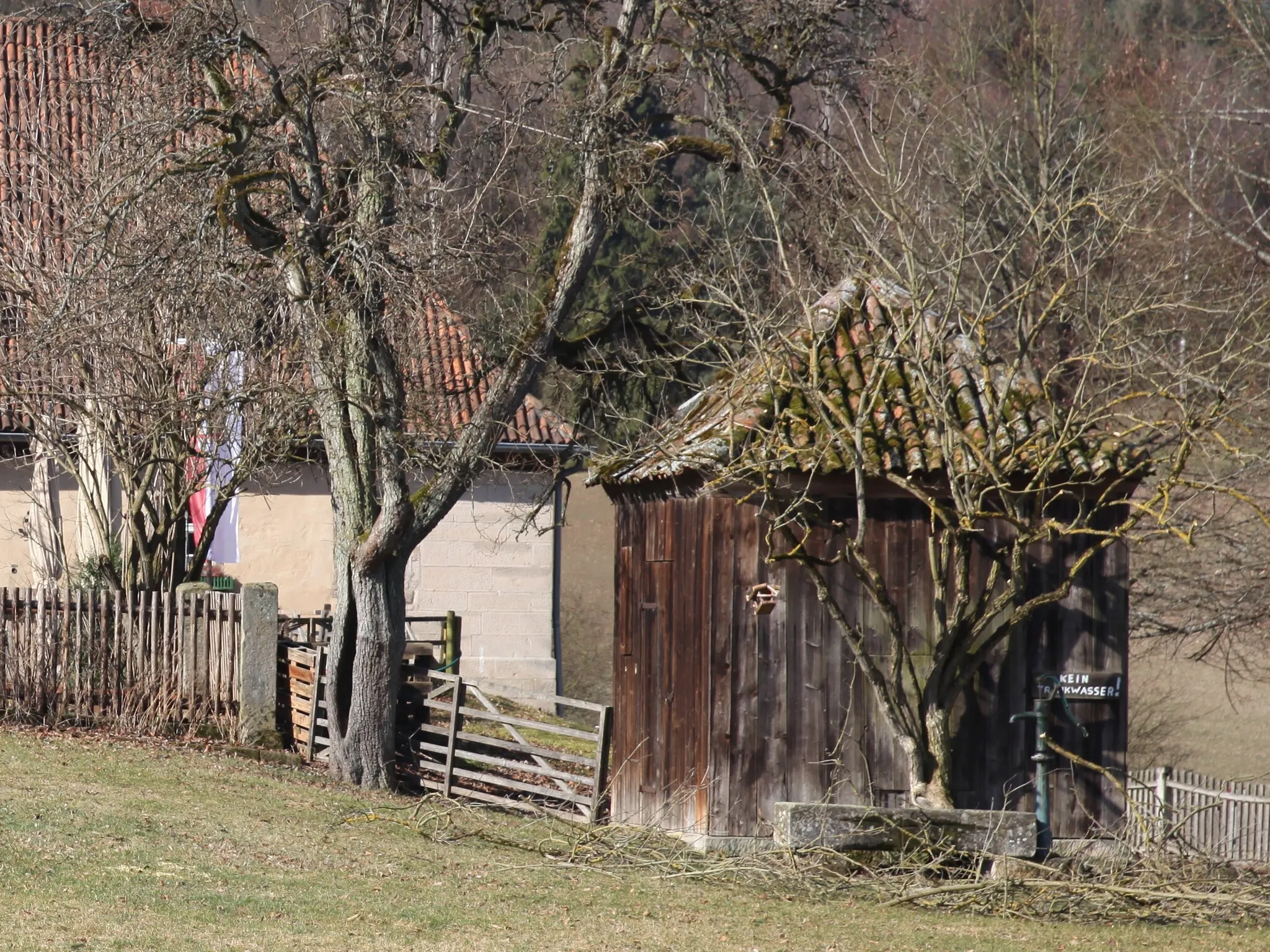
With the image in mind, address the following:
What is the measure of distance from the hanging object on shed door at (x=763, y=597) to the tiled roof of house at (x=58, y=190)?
3.90 meters

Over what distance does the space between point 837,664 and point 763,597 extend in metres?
0.77

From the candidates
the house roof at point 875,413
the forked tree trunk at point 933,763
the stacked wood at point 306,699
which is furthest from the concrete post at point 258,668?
the forked tree trunk at point 933,763

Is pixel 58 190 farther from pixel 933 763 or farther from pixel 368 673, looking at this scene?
pixel 933 763

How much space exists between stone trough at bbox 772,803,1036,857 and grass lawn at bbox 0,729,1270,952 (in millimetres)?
447

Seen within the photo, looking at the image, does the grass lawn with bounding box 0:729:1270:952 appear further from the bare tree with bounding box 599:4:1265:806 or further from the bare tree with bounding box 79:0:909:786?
the bare tree with bounding box 79:0:909:786

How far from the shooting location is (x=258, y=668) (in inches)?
609

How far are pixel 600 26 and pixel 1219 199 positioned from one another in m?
17.1

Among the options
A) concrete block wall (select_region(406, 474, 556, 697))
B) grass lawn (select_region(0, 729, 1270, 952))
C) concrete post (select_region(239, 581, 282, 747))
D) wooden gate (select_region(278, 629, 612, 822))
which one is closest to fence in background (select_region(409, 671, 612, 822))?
wooden gate (select_region(278, 629, 612, 822))

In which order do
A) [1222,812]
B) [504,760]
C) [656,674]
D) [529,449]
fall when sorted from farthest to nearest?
[529,449] → [1222,812] → [504,760] → [656,674]

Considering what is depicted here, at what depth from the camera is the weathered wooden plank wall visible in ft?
36.8

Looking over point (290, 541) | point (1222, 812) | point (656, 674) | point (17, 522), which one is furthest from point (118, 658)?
point (1222, 812)

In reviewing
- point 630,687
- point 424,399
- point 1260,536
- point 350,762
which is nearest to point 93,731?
point 350,762

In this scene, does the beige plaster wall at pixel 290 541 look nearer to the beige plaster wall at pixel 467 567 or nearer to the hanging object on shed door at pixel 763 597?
the beige plaster wall at pixel 467 567

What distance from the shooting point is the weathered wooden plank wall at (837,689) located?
36.8 ft
